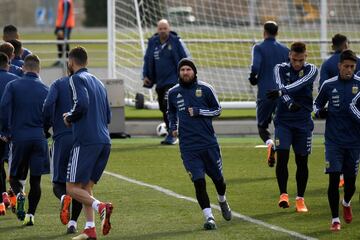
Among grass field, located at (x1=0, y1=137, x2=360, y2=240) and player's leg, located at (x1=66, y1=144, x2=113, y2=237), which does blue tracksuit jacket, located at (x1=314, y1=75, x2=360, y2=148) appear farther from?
player's leg, located at (x1=66, y1=144, x2=113, y2=237)

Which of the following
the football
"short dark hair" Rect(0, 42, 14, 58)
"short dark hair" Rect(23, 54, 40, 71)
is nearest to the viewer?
"short dark hair" Rect(23, 54, 40, 71)

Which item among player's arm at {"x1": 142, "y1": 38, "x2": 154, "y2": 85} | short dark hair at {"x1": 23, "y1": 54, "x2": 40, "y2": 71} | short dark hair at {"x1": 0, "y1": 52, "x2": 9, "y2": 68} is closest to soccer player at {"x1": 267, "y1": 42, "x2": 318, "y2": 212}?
short dark hair at {"x1": 23, "y1": 54, "x2": 40, "y2": 71}

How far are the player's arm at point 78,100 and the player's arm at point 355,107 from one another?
2.77 meters

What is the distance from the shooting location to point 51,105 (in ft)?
42.6

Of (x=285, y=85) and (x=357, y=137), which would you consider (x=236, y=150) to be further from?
(x=357, y=137)

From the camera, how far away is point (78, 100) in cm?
1240

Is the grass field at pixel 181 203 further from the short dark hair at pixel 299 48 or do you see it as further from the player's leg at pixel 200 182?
the short dark hair at pixel 299 48

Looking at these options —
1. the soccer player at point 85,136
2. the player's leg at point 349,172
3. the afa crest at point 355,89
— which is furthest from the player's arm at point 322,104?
the soccer player at point 85,136

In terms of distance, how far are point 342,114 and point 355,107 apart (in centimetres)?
18

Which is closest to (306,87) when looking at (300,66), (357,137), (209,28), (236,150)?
(300,66)

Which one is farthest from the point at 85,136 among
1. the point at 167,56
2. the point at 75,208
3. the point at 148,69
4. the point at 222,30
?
the point at 222,30

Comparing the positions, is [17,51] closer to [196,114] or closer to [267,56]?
[267,56]

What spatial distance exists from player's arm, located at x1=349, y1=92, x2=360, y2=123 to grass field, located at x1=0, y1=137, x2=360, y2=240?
1159 mm

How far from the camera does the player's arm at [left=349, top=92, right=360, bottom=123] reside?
13.1 m
